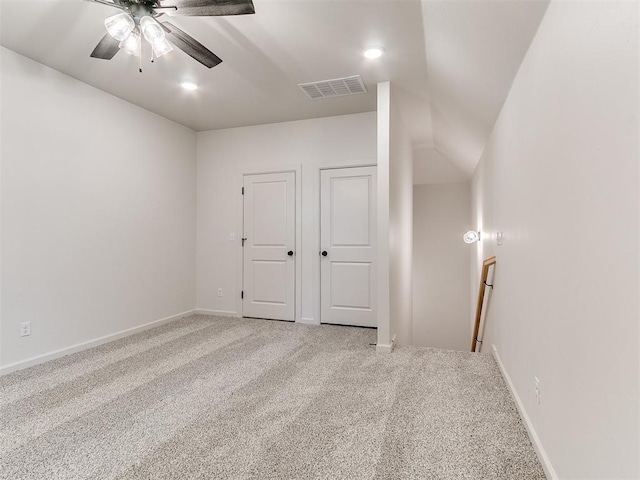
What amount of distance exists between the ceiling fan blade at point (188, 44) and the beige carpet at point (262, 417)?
230 cm

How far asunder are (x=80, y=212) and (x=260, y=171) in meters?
2.10

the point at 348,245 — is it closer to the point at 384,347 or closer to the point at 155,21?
the point at 384,347

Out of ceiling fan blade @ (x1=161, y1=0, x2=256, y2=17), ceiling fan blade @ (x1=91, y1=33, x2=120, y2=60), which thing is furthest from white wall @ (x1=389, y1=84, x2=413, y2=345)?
ceiling fan blade @ (x1=91, y1=33, x2=120, y2=60)

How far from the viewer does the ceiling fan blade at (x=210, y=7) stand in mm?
1804

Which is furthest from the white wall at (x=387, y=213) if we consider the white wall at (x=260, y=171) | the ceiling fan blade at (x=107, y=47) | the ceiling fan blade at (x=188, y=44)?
Result: the ceiling fan blade at (x=107, y=47)

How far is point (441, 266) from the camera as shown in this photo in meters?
6.40

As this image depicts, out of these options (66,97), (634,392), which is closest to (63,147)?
(66,97)

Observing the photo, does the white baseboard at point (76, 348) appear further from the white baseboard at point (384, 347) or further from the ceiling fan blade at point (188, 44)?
the ceiling fan blade at point (188, 44)

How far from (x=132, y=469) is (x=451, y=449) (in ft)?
5.07

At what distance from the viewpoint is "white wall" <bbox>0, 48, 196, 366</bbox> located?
286 cm

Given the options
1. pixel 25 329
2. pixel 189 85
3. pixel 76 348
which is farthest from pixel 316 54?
pixel 76 348

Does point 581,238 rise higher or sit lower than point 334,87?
lower

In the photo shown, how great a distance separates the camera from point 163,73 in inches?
125

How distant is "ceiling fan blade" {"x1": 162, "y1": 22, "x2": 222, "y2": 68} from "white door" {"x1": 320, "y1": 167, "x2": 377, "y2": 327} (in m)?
2.20
